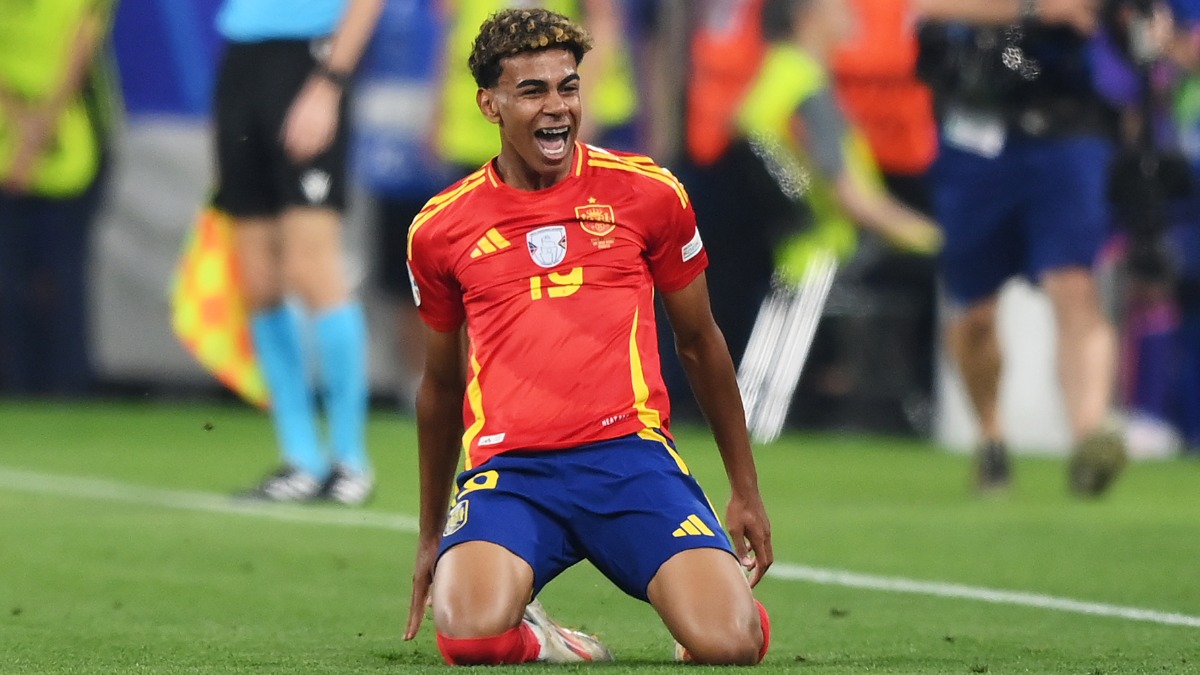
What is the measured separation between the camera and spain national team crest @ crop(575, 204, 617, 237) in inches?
209

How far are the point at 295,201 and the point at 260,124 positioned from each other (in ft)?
1.17

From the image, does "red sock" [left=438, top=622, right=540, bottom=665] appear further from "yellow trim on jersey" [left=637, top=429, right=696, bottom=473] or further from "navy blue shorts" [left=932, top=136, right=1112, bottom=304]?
"navy blue shorts" [left=932, top=136, right=1112, bottom=304]

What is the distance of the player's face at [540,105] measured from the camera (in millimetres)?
5227

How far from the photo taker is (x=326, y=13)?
29.9 feet

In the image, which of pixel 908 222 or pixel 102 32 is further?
pixel 102 32

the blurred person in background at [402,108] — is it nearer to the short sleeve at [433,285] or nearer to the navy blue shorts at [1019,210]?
the navy blue shorts at [1019,210]

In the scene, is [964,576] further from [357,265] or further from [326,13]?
[357,265]

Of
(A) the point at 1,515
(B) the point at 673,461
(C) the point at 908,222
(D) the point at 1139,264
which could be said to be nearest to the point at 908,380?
(C) the point at 908,222

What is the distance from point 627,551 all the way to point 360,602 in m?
1.42

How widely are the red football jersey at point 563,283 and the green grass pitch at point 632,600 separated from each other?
56 centimetres

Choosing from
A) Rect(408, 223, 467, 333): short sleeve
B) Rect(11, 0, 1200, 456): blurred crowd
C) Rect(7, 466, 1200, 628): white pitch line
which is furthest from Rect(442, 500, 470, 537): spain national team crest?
Rect(11, 0, 1200, 456): blurred crowd

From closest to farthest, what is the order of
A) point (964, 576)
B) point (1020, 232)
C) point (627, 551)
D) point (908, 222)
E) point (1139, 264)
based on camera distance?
1. point (627, 551)
2. point (964, 576)
3. point (1020, 232)
4. point (1139, 264)
5. point (908, 222)

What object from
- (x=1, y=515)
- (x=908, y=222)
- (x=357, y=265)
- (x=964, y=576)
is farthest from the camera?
(x=357, y=265)

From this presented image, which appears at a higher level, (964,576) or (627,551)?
(627,551)
